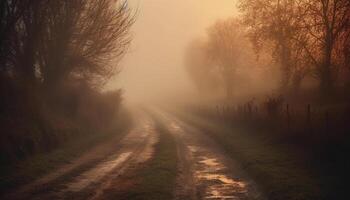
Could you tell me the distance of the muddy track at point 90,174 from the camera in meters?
13.2

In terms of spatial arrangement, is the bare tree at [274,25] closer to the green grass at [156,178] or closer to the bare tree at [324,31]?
the bare tree at [324,31]

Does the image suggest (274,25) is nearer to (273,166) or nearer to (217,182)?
(273,166)

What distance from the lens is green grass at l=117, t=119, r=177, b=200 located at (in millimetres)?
12688

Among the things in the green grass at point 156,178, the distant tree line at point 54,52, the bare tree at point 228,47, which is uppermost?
the bare tree at point 228,47

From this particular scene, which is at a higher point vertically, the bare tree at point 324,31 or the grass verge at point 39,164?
the bare tree at point 324,31

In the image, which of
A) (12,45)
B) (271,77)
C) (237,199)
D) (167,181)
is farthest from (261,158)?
(271,77)

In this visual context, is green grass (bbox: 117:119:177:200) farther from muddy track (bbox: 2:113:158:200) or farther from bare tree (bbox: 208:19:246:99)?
bare tree (bbox: 208:19:246:99)

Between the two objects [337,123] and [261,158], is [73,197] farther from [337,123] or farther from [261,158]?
[337,123]

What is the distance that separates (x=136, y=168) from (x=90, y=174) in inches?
80.8

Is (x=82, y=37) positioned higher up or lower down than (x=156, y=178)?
higher up

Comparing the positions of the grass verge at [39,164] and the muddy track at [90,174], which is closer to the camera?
the muddy track at [90,174]

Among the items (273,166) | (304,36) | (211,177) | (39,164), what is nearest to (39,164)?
(39,164)

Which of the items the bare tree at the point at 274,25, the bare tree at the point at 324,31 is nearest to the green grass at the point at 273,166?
the bare tree at the point at 324,31

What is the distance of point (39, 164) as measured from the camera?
18781 millimetres
